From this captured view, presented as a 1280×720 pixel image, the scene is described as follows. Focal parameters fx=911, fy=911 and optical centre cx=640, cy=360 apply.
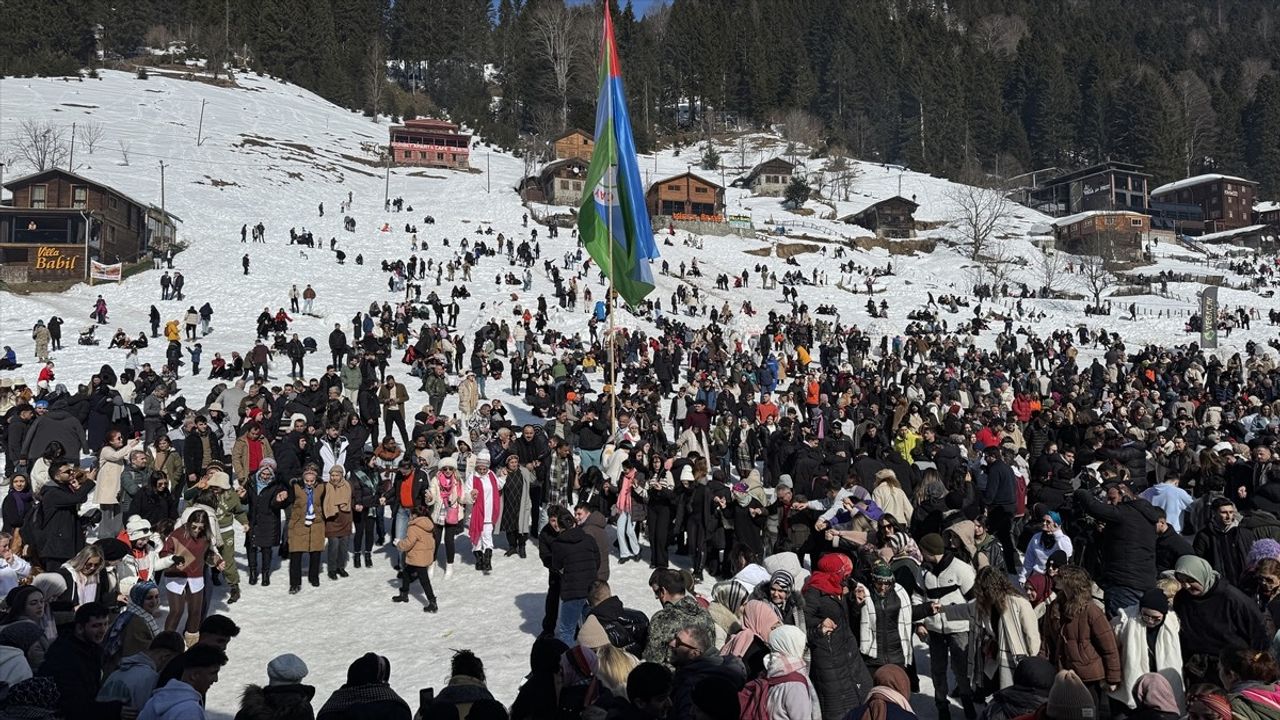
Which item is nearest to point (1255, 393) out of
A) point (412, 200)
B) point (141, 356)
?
point (141, 356)

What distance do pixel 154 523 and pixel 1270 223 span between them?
89.7 m

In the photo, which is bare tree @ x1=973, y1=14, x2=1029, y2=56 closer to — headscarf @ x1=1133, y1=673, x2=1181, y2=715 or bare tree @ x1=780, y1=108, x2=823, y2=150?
bare tree @ x1=780, y1=108, x2=823, y2=150

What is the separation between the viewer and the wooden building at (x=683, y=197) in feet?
221

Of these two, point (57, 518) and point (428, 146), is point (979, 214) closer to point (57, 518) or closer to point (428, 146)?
point (428, 146)

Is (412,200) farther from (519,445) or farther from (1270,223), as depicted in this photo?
(1270,223)

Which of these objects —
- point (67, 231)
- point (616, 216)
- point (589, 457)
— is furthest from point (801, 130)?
point (589, 457)

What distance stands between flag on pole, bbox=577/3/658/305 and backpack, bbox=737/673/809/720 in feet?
29.3

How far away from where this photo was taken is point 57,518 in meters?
7.99

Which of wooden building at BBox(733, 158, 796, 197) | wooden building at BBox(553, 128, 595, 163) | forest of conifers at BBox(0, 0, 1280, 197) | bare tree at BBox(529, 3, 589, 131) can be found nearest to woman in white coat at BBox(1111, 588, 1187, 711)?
wooden building at BBox(733, 158, 796, 197)

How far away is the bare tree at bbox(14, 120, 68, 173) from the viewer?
58.6 metres

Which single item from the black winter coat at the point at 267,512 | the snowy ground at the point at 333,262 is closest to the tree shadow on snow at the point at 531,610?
the snowy ground at the point at 333,262

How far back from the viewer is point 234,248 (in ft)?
130

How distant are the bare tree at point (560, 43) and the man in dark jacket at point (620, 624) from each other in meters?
95.6

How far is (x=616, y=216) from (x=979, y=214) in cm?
6037
